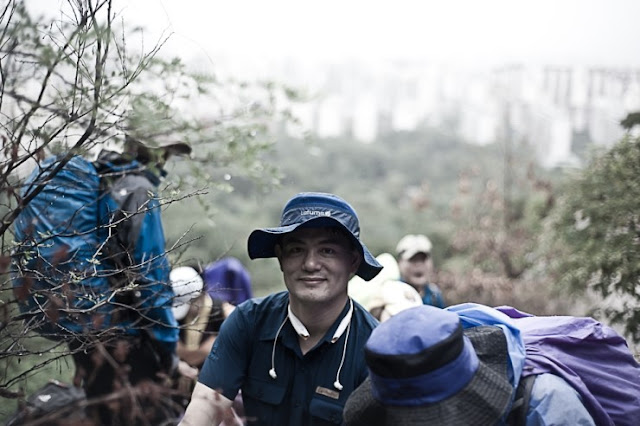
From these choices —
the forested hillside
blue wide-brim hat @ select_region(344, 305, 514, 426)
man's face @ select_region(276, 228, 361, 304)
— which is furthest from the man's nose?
blue wide-brim hat @ select_region(344, 305, 514, 426)

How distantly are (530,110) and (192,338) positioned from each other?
19869mm

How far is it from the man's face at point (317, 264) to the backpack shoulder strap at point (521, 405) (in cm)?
96

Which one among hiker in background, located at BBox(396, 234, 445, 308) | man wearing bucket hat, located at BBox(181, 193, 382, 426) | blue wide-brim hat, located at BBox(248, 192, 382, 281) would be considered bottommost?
hiker in background, located at BBox(396, 234, 445, 308)

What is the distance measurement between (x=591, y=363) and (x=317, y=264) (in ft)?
3.50

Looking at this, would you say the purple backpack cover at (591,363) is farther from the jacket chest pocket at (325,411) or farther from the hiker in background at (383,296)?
the hiker in background at (383,296)

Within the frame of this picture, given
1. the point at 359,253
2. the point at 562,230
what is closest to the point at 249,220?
the point at 562,230

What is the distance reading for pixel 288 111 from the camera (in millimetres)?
5453

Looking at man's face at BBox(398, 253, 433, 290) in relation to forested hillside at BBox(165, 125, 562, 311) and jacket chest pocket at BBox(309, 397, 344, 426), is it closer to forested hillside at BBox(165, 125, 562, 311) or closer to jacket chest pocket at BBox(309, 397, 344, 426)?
forested hillside at BBox(165, 125, 562, 311)

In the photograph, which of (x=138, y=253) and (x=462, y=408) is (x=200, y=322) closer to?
(x=138, y=253)

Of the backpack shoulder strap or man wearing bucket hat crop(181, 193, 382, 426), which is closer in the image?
the backpack shoulder strap

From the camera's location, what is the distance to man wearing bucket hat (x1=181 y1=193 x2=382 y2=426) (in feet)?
9.45

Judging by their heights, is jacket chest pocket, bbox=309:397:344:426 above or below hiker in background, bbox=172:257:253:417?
above

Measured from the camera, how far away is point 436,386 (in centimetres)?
196

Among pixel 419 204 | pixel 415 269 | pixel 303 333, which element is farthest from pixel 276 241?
pixel 419 204
